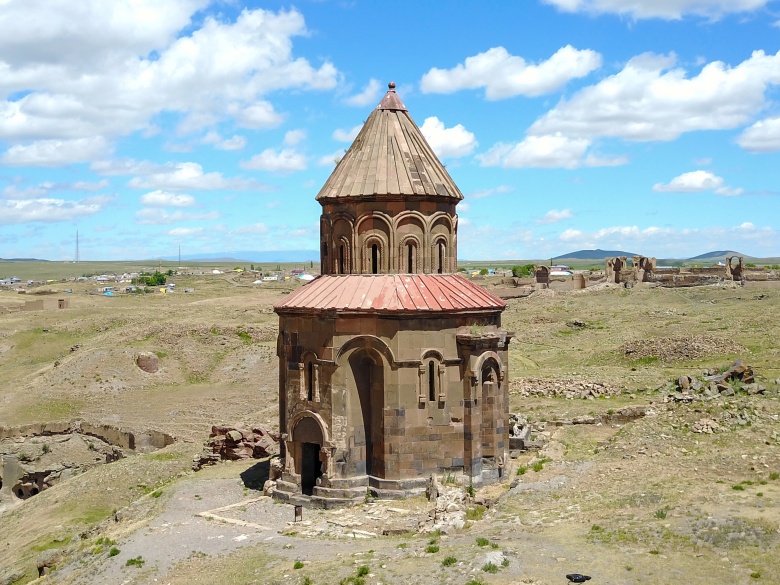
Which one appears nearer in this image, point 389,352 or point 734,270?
point 389,352

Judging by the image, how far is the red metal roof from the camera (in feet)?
→ 60.4

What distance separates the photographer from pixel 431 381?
18734 millimetres

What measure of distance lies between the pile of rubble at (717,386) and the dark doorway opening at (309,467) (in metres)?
11.3

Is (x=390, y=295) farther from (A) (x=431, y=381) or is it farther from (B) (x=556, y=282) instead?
(B) (x=556, y=282)

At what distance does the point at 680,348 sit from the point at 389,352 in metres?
21.6

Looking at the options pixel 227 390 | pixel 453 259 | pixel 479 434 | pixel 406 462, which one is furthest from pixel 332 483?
pixel 227 390

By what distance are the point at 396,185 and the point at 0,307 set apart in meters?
57.7

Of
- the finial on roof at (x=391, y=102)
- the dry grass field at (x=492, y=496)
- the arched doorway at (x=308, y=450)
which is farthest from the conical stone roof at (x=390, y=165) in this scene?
the dry grass field at (x=492, y=496)

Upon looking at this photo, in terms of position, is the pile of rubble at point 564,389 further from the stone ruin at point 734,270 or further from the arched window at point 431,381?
the stone ruin at point 734,270

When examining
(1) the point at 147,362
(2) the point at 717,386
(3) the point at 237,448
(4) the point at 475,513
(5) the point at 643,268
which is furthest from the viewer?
(5) the point at 643,268

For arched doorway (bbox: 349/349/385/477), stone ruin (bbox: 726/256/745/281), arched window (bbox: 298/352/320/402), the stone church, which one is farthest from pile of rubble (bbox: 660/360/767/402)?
stone ruin (bbox: 726/256/745/281)

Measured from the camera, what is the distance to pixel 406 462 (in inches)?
723

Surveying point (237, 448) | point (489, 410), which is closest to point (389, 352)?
point (489, 410)

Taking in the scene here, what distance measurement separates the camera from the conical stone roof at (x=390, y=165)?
1959 cm
